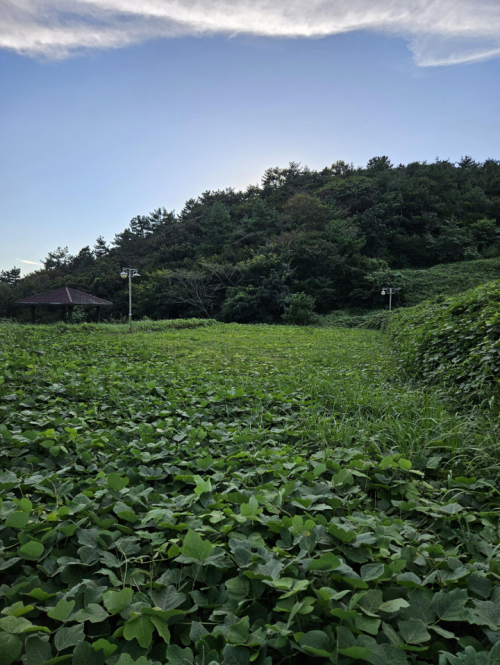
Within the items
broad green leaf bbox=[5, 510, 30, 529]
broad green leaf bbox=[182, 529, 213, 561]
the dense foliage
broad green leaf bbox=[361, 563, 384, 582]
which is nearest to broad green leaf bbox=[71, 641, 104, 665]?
broad green leaf bbox=[182, 529, 213, 561]

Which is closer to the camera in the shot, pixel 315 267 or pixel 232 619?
pixel 232 619

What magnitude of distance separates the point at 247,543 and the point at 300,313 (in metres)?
18.2

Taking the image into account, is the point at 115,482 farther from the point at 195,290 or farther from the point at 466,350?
the point at 195,290

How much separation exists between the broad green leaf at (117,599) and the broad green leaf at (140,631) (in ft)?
0.22

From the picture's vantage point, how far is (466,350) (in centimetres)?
378

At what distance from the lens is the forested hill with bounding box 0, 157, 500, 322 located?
2234cm

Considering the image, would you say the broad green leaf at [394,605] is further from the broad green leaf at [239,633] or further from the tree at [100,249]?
the tree at [100,249]

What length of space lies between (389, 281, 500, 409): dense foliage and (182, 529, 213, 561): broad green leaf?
2407 mm

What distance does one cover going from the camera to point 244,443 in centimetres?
244

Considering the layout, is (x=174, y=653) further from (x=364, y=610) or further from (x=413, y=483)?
(x=413, y=483)

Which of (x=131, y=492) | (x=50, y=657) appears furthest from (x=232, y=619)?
(x=131, y=492)

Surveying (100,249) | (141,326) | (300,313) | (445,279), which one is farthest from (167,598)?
(100,249)

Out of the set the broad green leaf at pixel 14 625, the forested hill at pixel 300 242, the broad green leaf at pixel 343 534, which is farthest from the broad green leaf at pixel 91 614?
the forested hill at pixel 300 242

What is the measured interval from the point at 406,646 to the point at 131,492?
120 cm
